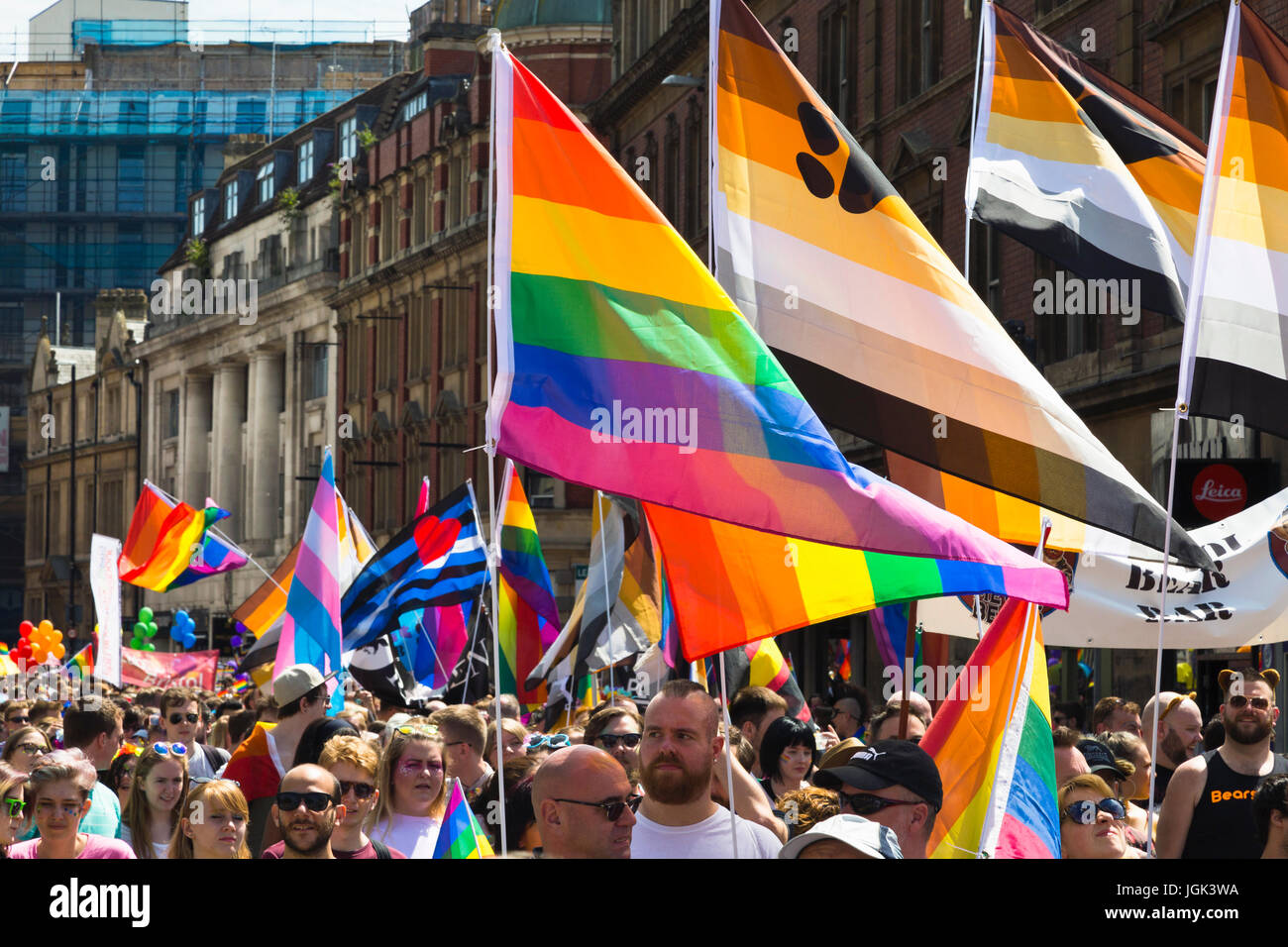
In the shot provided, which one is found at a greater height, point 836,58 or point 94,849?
point 836,58

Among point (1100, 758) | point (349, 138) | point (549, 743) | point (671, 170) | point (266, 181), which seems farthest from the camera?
point (266, 181)

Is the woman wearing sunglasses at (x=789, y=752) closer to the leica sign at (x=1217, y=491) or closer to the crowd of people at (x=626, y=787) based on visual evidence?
the crowd of people at (x=626, y=787)

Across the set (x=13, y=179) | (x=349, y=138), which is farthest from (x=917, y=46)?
(x=13, y=179)

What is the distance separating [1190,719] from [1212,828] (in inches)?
102

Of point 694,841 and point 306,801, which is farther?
point 306,801

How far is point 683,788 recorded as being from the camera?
229 inches

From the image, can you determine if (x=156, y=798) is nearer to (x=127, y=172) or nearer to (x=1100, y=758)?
(x=1100, y=758)

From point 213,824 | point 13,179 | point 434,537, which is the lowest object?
point 213,824

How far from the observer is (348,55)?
88750mm

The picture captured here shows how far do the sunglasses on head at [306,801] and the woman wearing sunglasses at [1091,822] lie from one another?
229cm

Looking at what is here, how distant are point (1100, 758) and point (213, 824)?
12.0 feet

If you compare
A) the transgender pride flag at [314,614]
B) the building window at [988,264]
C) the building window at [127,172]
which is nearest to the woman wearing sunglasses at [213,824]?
the transgender pride flag at [314,614]

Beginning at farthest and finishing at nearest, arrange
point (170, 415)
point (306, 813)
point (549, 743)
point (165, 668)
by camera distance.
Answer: point (170, 415), point (165, 668), point (549, 743), point (306, 813)

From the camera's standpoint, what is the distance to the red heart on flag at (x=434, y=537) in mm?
17219
